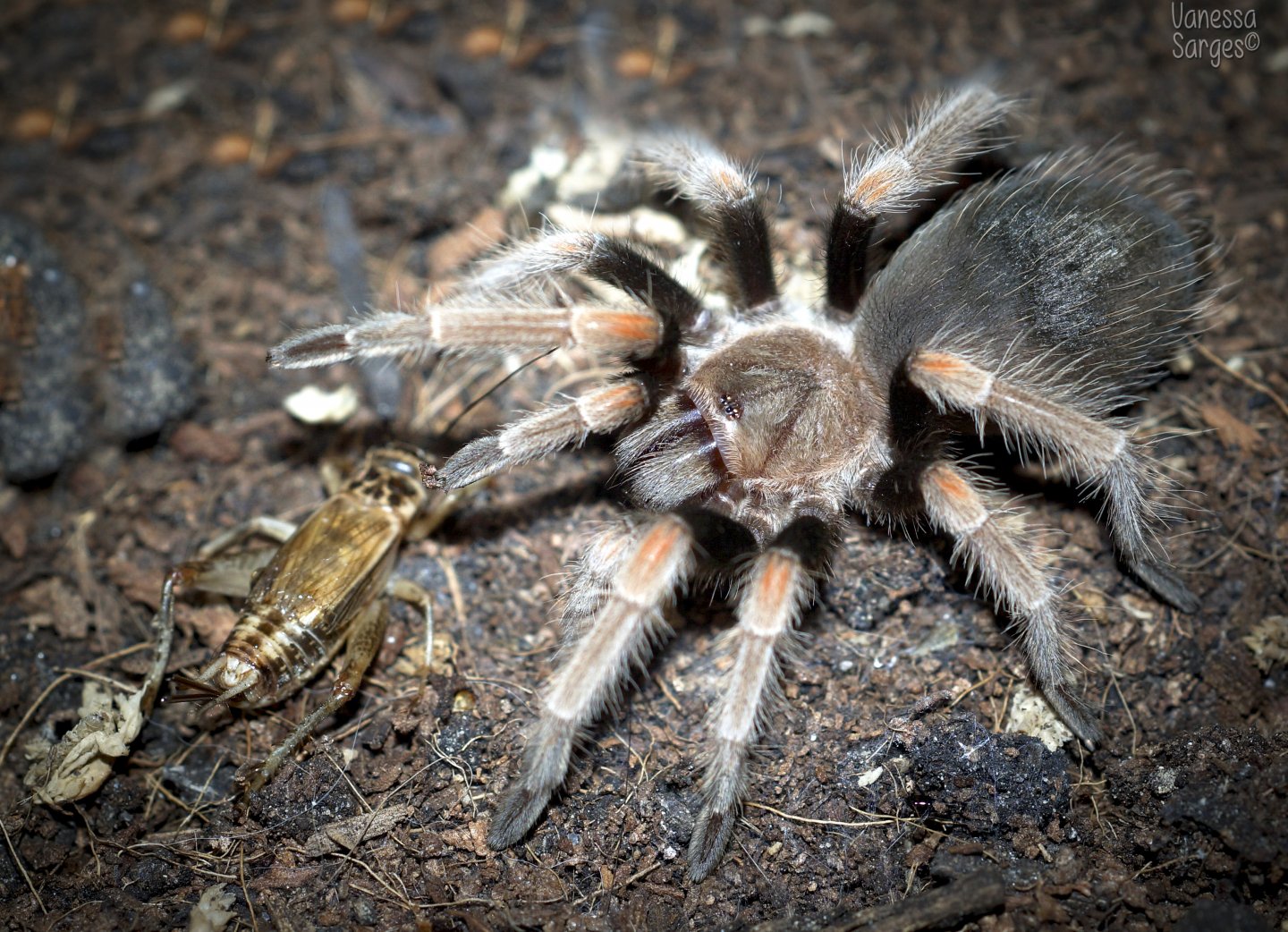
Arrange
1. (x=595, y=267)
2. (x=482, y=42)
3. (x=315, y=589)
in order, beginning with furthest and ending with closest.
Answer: (x=482, y=42) → (x=595, y=267) → (x=315, y=589)

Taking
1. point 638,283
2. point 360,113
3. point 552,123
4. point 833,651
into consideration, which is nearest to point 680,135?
point 552,123

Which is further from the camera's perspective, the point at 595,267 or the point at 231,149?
the point at 231,149

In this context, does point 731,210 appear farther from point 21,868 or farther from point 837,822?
point 21,868

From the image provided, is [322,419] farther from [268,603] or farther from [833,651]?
[833,651]

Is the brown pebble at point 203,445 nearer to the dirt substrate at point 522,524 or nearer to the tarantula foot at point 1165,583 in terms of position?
the dirt substrate at point 522,524

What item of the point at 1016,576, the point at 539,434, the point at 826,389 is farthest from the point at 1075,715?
the point at 539,434

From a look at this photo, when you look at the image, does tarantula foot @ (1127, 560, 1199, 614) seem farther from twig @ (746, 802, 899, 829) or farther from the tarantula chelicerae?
twig @ (746, 802, 899, 829)

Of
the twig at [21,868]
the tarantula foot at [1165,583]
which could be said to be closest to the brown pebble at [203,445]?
the twig at [21,868]
